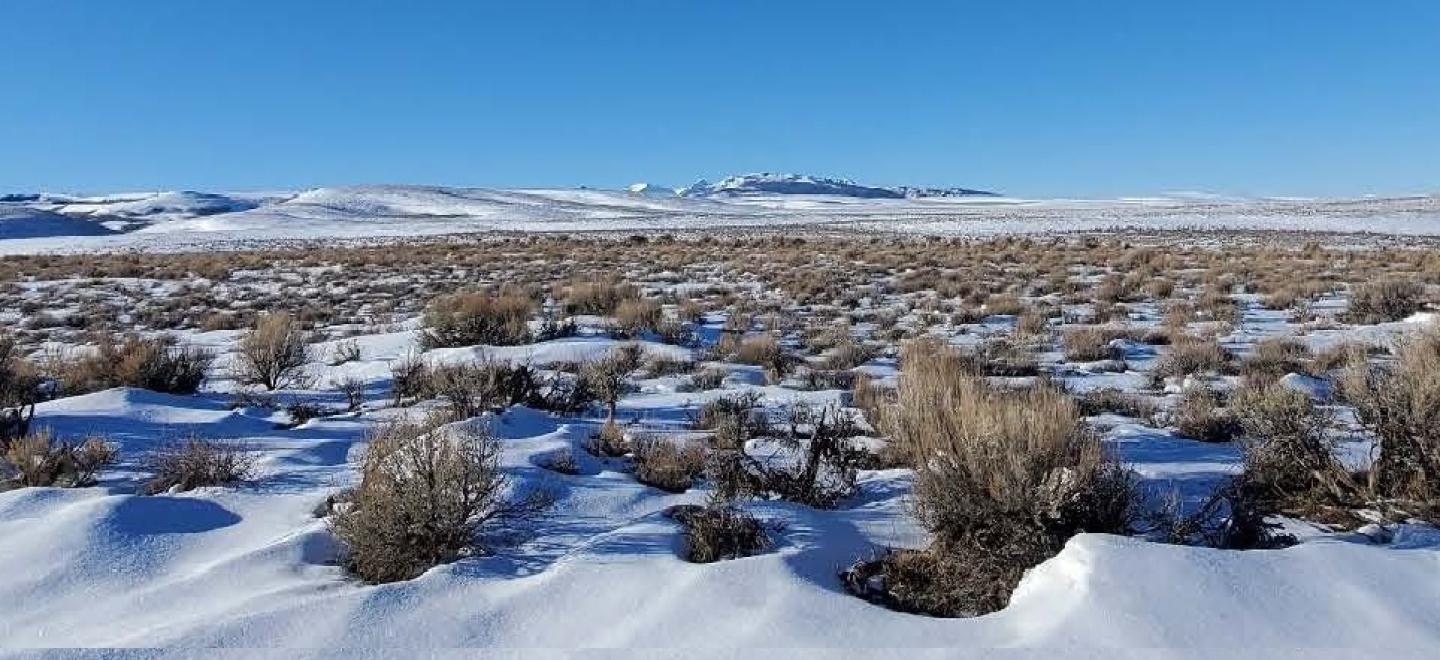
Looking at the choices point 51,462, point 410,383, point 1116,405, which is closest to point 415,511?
point 51,462

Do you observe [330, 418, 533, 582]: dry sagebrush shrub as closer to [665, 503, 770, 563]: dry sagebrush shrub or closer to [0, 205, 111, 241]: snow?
[665, 503, 770, 563]: dry sagebrush shrub

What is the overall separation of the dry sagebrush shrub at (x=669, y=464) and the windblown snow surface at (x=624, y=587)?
0.14 m

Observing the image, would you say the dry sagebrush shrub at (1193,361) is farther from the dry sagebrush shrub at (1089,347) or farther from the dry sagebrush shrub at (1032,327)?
the dry sagebrush shrub at (1032,327)

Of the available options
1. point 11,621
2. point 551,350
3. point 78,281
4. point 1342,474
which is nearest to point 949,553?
point 1342,474

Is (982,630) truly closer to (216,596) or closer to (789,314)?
(216,596)

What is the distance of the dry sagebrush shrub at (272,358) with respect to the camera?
26.1 feet

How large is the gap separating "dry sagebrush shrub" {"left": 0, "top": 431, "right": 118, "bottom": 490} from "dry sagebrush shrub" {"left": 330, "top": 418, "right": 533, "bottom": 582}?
74.1 inches

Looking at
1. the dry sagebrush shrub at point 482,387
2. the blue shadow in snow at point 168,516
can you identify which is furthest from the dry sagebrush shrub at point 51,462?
the dry sagebrush shrub at point 482,387

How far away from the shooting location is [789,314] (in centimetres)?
1370

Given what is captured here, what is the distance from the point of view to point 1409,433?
3.77 meters

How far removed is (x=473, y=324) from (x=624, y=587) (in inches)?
292

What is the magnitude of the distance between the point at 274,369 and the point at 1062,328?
346 inches

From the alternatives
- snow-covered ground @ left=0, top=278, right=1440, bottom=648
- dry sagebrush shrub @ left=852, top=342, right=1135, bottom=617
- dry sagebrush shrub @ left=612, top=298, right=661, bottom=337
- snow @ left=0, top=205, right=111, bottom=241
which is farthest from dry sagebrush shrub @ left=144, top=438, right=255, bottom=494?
snow @ left=0, top=205, right=111, bottom=241

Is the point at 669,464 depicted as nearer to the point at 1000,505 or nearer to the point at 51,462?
the point at 1000,505
